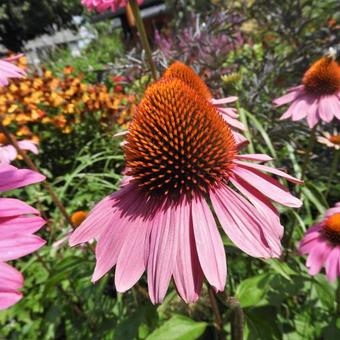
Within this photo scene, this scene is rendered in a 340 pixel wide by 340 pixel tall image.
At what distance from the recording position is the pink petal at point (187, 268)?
2.10 ft

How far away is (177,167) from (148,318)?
0.59m

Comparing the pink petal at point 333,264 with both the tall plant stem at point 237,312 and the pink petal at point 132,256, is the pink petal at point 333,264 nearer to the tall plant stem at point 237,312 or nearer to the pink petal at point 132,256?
the tall plant stem at point 237,312

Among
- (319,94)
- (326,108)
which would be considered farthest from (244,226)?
(319,94)

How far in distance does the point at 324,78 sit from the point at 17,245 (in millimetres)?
1283

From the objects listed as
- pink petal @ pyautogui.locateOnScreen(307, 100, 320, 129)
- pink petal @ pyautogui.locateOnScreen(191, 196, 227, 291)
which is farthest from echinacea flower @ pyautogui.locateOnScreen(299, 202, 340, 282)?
pink petal @ pyautogui.locateOnScreen(191, 196, 227, 291)

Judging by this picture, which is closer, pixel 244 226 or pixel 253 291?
pixel 244 226

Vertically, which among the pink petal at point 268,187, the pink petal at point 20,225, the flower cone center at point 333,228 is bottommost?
the flower cone center at point 333,228

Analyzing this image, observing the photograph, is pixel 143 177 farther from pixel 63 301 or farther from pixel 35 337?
pixel 35 337

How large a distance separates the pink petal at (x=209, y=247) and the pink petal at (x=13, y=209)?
11.7 inches

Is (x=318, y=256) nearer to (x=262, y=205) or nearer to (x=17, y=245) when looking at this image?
(x=262, y=205)

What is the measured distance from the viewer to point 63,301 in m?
1.75

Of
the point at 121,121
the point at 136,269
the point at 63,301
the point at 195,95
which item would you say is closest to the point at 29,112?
the point at 121,121

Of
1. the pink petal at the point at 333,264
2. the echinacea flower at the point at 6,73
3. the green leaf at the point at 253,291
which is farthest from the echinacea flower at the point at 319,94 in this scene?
the echinacea flower at the point at 6,73

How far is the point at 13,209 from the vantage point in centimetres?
60
